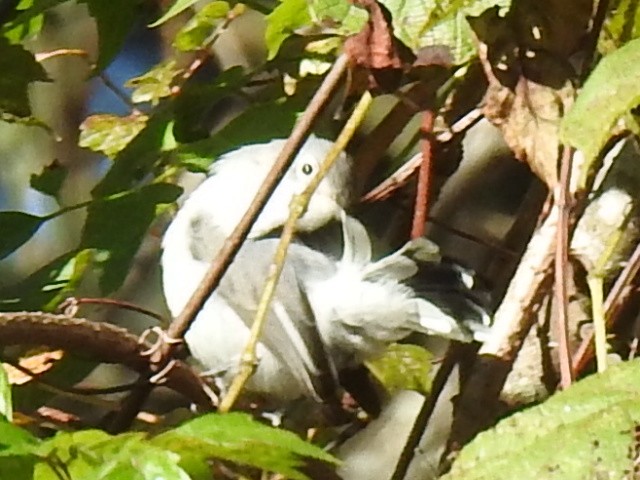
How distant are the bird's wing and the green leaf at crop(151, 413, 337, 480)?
0.51m

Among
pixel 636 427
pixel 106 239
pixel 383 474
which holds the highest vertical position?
pixel 636 427

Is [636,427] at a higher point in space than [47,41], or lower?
higher

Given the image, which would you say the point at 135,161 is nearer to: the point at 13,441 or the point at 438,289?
the point at 438,289

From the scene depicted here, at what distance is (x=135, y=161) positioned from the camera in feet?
A: 3.07

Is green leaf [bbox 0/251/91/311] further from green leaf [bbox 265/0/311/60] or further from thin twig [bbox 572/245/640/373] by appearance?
thin twig [bbox 572/245/640/373]

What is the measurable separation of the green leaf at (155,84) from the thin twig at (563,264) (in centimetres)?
47

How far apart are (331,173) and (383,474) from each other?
306 mm

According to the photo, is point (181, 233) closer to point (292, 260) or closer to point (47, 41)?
point (292, 260)

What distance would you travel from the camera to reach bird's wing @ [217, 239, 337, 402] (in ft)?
3.34

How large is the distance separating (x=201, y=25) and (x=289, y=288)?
0.80ft

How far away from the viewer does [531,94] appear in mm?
696

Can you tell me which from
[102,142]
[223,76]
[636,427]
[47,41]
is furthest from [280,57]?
[47,41]

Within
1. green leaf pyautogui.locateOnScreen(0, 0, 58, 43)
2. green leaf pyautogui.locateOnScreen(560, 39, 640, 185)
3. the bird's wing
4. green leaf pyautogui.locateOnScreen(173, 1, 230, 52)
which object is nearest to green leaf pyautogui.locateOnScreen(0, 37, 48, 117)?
green leaf pyautogui.locateOnScreen(0, 0, 58, 43)

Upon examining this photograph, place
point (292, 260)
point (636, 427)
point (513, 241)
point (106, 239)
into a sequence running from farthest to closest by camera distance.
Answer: point (292, 260)
point (513, 241)
point (106, 239)
point (636, 427)
